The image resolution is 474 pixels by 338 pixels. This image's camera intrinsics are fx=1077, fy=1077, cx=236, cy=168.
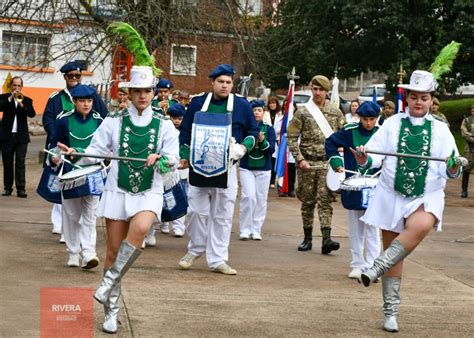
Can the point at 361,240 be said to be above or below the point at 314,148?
below

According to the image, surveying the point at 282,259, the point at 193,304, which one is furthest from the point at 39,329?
the point at 282,259

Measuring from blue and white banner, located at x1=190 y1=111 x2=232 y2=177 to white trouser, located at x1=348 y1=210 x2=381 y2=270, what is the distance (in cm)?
139

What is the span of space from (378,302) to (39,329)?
10.5 feet

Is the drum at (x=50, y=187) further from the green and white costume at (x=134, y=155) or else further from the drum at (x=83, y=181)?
the green and white costume at (x=134, y=155)

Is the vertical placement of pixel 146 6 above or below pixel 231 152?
above

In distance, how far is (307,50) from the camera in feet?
122

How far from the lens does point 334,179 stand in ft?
34.9

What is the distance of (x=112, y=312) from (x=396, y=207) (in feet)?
7.55

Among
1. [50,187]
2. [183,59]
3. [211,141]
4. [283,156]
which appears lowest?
[283,156]

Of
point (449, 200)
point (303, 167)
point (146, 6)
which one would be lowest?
point (449, 200)

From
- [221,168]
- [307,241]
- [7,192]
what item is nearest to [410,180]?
[221,168]

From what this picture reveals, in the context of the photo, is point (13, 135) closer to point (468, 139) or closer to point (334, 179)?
point (334, 179)

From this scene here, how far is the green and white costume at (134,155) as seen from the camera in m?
8.06

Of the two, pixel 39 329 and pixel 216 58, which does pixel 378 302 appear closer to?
pixel 39 329
